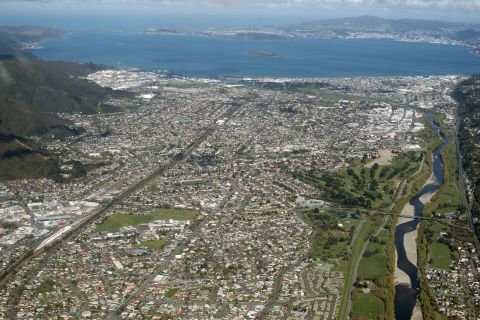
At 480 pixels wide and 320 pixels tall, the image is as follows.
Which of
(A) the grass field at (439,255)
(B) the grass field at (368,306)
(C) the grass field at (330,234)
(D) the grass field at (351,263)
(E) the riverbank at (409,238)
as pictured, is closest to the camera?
(B) the grass field at (368,306)

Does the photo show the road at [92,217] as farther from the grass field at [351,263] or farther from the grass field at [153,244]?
the grass field at [351,263]

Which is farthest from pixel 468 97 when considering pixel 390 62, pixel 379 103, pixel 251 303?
pixel 251 303

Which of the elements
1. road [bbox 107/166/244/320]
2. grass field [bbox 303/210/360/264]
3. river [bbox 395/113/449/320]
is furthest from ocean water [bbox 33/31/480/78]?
grass field [bbox 303/210/360/264]

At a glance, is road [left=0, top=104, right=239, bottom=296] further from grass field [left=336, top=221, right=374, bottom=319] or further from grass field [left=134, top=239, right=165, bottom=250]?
grass field [left=336, top=221, right=374, bottom=319]

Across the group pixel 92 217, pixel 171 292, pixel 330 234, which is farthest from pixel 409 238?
pixel 92 217

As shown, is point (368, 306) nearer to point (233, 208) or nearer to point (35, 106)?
point (233, 208)

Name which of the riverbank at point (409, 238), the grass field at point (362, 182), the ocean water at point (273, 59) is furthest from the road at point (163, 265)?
the ocean water at point (273, 59)
